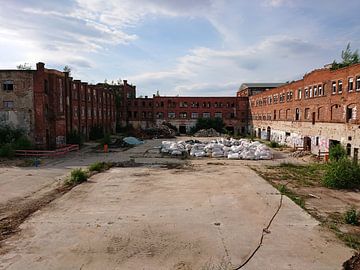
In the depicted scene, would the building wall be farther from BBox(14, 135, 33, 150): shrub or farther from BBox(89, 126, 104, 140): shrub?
BBox(89, 126, 104, 140): shrub

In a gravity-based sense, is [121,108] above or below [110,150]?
above

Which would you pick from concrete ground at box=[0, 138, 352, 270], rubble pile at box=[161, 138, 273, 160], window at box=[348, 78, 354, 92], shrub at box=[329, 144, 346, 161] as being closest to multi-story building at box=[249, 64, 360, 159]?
window at box=[348, 78, 354, 92]

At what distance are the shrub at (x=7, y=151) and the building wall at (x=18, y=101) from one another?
3564mm

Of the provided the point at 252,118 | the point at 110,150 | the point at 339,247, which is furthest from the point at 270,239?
the point at 252,118

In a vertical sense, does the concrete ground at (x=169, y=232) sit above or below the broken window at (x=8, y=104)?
below

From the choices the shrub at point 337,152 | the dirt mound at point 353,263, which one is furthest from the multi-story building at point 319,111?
the dirt mound at point 353,263

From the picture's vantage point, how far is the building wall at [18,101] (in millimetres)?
28516

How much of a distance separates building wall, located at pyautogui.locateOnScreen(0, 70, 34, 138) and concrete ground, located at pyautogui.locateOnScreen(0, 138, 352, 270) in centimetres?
1662

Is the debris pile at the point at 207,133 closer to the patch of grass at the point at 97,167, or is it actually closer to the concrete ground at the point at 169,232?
the patch of grass at the point at 97,167

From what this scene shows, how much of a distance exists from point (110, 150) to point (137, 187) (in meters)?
17.6

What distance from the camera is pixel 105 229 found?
33.0ft

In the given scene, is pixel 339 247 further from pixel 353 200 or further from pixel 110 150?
pixel 110 150

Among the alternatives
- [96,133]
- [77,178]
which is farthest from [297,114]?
[96,133]

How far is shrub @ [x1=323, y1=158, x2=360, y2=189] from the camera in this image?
16359mm
